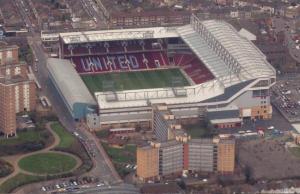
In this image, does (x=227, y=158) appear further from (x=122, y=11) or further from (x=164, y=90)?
(x=122, y=11)

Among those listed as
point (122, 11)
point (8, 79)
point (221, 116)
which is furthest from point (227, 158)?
point (122, 11)

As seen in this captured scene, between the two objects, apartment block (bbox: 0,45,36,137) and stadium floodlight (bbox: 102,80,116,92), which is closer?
apartment block (bbox: 0,45,36,137)

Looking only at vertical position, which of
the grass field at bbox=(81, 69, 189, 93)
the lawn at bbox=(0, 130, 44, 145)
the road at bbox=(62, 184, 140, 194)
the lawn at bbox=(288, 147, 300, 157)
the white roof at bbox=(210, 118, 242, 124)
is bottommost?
the road at bbox=(62, 184, 140, 194)

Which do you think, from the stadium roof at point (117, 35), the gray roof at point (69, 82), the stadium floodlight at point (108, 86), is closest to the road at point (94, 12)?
the stadium roof at point (117, 35)

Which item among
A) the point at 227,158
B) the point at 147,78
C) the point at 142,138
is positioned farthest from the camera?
the point at 147,78

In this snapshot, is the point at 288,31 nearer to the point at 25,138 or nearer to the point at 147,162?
the point at 25,138

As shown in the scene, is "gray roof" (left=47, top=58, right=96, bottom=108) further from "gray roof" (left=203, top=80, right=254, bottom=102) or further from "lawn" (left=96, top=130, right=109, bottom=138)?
"gray roof" (left=203, top=80, right=254, bottom=102)

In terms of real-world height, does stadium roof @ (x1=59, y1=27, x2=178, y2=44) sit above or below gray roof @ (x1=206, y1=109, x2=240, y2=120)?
above

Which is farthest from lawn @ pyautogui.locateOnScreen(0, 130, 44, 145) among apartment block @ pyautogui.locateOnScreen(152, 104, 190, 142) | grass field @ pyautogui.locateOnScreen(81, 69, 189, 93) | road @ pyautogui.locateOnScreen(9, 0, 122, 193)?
grass field @ pyautogui.locateOnScreen(81, 69, 189, 93)
